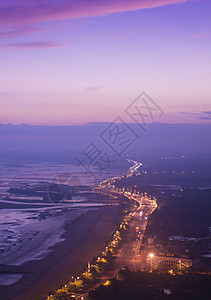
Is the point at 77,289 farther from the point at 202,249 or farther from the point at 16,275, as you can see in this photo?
the point at 202,249

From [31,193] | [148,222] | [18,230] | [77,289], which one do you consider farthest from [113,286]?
[31,193]

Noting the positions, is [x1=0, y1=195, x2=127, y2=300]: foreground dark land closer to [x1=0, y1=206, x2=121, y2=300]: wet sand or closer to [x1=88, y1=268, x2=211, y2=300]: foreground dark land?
[x1=0, y1=206, x2=121, y2=300]: wet sand

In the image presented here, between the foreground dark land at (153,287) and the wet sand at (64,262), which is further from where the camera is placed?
the wet sand at (64,262)

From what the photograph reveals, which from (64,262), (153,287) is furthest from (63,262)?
(153,287)

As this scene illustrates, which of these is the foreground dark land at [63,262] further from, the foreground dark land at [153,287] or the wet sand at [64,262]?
the foreground dark land at [153,287]

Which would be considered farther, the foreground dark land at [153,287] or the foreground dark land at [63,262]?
the foreground dark land at [63,262]

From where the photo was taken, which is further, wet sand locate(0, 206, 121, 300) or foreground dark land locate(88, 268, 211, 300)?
wet sand locate(0, 206, 121, 300)

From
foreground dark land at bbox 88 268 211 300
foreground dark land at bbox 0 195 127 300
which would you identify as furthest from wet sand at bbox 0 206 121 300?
foreground dark land at bbox 88 268 211 300

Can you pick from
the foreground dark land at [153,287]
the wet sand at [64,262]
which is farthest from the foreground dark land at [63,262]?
the foreground dark land at [153,287]

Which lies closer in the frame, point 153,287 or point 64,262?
point 153,287

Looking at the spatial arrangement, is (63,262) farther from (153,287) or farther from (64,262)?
(153,287)
